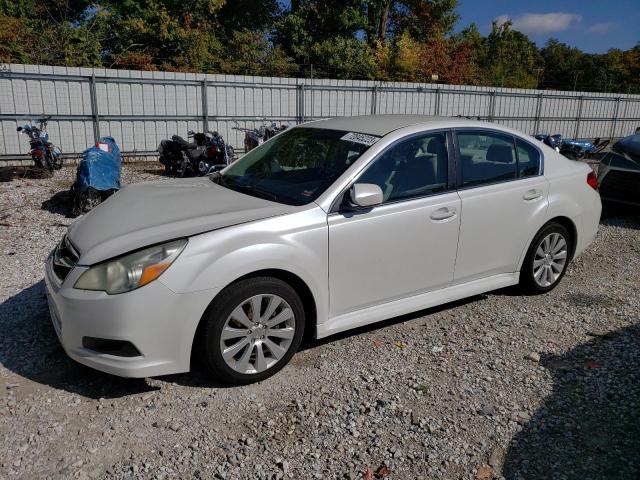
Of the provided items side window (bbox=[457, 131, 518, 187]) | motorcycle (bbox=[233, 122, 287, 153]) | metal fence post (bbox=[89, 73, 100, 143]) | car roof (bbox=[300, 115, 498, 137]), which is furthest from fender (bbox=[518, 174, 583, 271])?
metal fence post (bbox=[89, 73, 100, 143])

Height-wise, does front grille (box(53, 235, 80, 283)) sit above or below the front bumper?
above

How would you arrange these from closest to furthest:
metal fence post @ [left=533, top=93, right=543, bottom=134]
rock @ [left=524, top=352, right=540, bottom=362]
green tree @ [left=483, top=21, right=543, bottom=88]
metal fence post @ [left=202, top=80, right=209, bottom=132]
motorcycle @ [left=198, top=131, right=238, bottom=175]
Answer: rock @ [left=524, top=352, right=540, bottom=362] < motorcycle @ [left=198, top=131, right=238, bottom=175] < metal fence post @ [left=202, top=80, right=209, bottom=132] < metal fence post @ [left=533, top=93, right=543, bottom=134] < green tree @ [left=483, top=21, right=543, bottom=88]

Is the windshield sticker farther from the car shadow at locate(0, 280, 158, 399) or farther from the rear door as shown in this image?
the car shadow at locate(0, 280, 158, 399)

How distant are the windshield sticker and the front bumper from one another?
1.59 meters

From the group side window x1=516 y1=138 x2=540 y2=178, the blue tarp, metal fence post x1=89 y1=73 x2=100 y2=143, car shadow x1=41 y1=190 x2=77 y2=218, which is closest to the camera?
side window x1=516 y1=138 x2=540 y2=178

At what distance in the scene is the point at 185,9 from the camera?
2089 centimetres

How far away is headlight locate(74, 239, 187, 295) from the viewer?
301cm

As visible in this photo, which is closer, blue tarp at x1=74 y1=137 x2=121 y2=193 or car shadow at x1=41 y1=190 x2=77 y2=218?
blue tarp at x1=74 y1=137 x2=121 y2=193

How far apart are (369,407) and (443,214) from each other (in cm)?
153

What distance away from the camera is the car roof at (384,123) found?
4.13 metres

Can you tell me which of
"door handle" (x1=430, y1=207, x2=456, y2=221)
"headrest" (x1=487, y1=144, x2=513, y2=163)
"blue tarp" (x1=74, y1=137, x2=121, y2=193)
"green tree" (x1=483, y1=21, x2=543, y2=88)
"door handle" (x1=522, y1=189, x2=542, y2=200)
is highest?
A: "green tree" (x1=483, y1=21, x2=543, y2=88)

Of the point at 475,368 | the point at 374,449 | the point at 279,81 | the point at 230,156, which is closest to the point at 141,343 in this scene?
the point at 374,449

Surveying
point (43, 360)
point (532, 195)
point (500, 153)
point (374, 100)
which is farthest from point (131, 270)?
point (374, 100)

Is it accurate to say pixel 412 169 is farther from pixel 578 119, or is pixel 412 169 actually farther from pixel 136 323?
pixel 578 119
